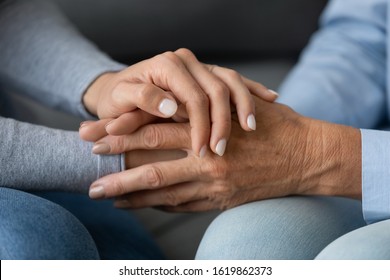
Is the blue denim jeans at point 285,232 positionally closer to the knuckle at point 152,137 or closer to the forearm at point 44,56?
the knuckle at point 152,137

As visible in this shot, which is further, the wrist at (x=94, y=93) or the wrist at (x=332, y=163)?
the wrist at (x=94, y=93)

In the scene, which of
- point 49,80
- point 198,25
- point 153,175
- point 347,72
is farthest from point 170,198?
point 198,25

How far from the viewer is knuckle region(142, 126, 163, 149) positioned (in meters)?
0.75

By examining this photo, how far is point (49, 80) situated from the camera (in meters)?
0.93

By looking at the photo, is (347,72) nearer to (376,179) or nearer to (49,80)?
(376,179)

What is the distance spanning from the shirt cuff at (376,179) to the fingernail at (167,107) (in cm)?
25

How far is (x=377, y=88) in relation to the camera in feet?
3.44

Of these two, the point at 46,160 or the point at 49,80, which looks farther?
the point at 49,80

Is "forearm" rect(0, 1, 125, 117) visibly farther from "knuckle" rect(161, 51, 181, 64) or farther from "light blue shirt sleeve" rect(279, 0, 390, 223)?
"light blue shirt sleeve" rect(279, 0, 390, 223)

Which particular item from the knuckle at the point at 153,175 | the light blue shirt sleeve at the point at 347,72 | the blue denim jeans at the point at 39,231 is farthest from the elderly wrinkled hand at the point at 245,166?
the light blue shirt sleeve at the point at 347,72

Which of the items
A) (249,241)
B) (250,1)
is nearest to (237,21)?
(250,1)

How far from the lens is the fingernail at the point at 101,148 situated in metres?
0.74

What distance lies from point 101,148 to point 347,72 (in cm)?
50

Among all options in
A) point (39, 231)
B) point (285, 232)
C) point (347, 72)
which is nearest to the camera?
point (39, 231)
